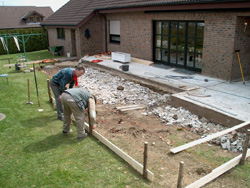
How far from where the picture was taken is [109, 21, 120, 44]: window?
1769cm

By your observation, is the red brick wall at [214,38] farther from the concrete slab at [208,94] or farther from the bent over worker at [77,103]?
the bent over worker at [77,103]

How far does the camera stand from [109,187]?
4.52 m

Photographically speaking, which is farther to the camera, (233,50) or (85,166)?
(233,50)

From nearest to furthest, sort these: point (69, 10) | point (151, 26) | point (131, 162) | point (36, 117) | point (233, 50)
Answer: point (131, 162)
point (36, 117)
point (233, 50)
point (151, 26)
point (69, 10)

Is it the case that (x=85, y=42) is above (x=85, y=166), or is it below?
above

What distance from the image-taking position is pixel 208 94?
8.91m

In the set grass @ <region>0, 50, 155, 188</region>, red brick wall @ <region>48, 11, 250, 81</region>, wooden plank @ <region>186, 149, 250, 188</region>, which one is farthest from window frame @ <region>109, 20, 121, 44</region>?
wooden plank @ <region>186, 149, 250, 188</region>

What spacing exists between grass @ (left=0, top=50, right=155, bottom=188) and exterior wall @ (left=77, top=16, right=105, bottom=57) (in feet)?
38.3

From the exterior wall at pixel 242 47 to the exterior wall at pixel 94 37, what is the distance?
11.5 m

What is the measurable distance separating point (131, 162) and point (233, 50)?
7.39 m

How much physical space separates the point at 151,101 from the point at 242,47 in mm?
4632

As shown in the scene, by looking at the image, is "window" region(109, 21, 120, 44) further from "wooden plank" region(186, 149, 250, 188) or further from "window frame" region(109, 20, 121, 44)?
"wooden plank" region(186, 149, 250, 188)

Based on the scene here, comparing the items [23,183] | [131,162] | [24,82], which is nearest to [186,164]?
[131,162]

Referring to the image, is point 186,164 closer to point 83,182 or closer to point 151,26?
point 83,182
